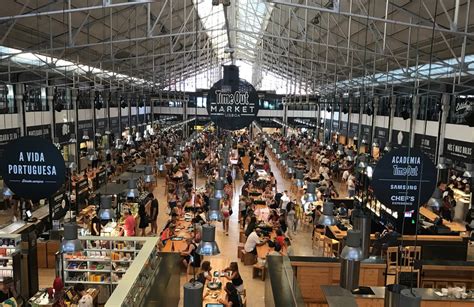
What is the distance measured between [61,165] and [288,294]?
3.96 m

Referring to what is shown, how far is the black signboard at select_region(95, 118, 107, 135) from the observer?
27581 mm

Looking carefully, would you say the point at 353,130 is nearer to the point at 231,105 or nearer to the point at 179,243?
the point at 179,243

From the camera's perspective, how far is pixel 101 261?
8.73 meters

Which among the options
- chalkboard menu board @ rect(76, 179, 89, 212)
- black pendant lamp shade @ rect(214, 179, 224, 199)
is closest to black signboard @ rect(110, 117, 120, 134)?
chalkboard menu board @ rect(76, 179, 89, 212)

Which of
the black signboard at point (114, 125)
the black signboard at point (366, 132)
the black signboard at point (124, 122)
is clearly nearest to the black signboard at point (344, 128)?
the black signboard at point (366, 132)

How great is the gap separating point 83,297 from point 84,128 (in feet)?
64.3

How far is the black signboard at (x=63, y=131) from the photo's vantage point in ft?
72.9

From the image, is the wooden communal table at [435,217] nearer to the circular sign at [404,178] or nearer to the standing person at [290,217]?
the standing person at [290,217]

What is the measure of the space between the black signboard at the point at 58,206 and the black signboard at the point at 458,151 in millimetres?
13851

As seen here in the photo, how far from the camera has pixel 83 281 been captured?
874 cm

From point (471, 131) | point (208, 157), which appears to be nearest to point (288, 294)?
point (471, 131)

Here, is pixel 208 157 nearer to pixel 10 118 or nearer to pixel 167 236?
pixel 10 118

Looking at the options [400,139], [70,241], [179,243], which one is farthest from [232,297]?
[400,139]

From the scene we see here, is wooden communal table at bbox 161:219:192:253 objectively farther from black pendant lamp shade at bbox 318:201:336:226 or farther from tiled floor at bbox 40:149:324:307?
black pendant lamp shade at bbox 318:201:336:226
